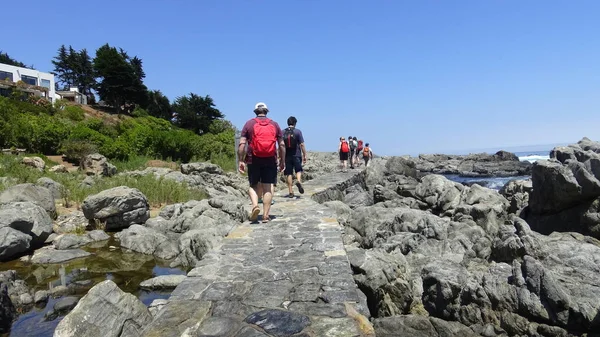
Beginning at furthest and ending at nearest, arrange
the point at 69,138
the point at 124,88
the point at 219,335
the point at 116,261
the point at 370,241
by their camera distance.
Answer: the point at 124,88 → the point at 69,138 → the point at 370,241 → the point at 116,261 → the point at 219,335

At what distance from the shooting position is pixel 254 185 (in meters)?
7.28

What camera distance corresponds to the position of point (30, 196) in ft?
33.9

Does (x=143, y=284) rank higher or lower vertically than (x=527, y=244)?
lower

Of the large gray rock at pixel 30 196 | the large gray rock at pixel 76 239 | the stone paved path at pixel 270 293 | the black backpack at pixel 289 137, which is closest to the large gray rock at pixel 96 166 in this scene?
the large gray rock at pixel 30 196

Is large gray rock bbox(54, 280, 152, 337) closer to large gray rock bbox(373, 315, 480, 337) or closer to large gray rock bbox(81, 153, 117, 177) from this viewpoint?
large gray rock bbox(373, 315, 480, 337)

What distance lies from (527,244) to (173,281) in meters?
6.02

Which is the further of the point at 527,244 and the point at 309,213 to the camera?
the point at 309,213

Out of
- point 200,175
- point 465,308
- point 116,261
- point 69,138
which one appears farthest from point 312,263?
point 69,138

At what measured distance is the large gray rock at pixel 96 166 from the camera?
1735cm

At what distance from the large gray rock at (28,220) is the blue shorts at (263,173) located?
5.04 meters

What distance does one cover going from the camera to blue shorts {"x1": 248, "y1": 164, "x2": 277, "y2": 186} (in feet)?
23.0

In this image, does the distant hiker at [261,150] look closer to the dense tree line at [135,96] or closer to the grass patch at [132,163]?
the grass patch at [132,163]

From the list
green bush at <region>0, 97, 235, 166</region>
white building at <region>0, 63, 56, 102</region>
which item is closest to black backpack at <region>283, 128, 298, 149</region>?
green bush at <region>0, 97, 235, 166</region>

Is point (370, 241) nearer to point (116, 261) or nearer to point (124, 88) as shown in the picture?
point (116, 261)
